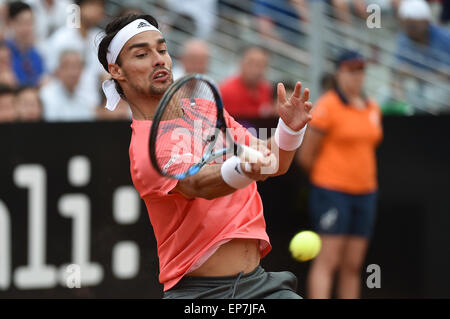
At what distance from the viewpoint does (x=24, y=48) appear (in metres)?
6.90

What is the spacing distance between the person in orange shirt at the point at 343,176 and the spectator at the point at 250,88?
521mm

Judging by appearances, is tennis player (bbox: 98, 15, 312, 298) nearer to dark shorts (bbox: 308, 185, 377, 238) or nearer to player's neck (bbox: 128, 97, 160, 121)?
player's neck (bbox: 128, 97, 160, 121)

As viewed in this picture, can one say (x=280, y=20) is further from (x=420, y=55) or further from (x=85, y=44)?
(x=85, y=44)

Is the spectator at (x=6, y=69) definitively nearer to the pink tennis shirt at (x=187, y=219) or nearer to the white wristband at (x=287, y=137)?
the pink tennis shirt at (x=187, y=219)

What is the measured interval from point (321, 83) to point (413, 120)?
2.66ft

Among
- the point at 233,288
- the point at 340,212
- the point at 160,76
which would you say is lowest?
the point at 233,288

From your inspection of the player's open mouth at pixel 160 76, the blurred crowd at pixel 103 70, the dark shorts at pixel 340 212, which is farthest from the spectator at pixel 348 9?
the player's open mouth at pixel 160 76

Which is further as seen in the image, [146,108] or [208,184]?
[146,108]

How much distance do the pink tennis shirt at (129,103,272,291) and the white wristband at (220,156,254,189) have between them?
1.15 ft

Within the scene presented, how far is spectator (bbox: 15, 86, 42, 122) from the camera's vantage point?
655 centimetres

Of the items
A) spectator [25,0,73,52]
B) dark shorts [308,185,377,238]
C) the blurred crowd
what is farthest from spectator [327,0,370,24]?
spectator [25,0,73,52]

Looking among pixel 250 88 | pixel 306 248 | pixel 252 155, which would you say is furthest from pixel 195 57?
pixel 252 155

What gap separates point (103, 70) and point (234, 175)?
155 inches
